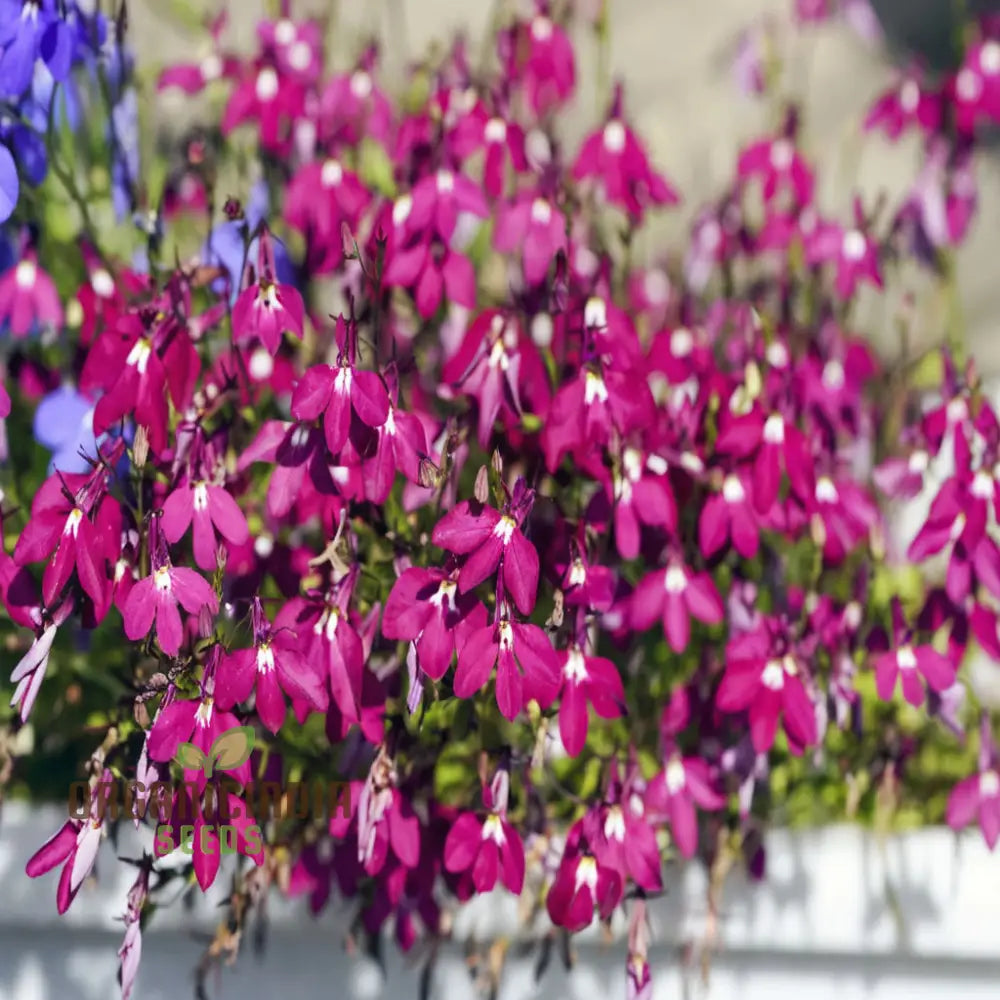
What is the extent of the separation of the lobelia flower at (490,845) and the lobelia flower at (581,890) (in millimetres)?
26

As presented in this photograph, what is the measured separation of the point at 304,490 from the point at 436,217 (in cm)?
25

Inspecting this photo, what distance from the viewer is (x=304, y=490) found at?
69cm

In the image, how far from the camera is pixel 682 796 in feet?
2.68

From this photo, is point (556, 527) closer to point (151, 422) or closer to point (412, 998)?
point (151, 422)

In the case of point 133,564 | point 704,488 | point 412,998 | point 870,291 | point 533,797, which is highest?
point 870,291

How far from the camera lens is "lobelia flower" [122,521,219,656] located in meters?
0.62

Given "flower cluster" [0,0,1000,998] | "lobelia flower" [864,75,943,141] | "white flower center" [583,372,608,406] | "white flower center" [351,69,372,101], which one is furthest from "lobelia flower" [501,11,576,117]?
"white flower center" [583,372,608,406]

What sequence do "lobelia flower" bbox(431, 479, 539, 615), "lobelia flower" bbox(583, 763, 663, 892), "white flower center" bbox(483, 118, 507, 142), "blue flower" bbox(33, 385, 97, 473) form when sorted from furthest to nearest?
"white flower center" bbox(483, 118, 507, 142) → "blue flower" bbox(33, 385, 97, 473) → "lobelia flower" bbox(583, 763, 663, 892) → "lobelia flower" bbox(431, 479, 539, 615)

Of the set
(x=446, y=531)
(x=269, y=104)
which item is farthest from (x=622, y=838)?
(x=269, y=104)

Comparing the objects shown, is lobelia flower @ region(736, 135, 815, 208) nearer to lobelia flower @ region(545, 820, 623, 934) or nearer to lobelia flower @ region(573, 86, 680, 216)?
lobelia flower @ region(573, 86, 680, 216)

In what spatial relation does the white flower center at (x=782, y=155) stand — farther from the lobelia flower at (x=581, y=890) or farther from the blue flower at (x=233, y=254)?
the lobelia flower at (x=581, y=890)

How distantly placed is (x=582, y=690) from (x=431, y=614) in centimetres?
12

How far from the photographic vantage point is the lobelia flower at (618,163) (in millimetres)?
972

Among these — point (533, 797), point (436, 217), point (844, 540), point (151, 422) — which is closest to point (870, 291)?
point (844, 540)
